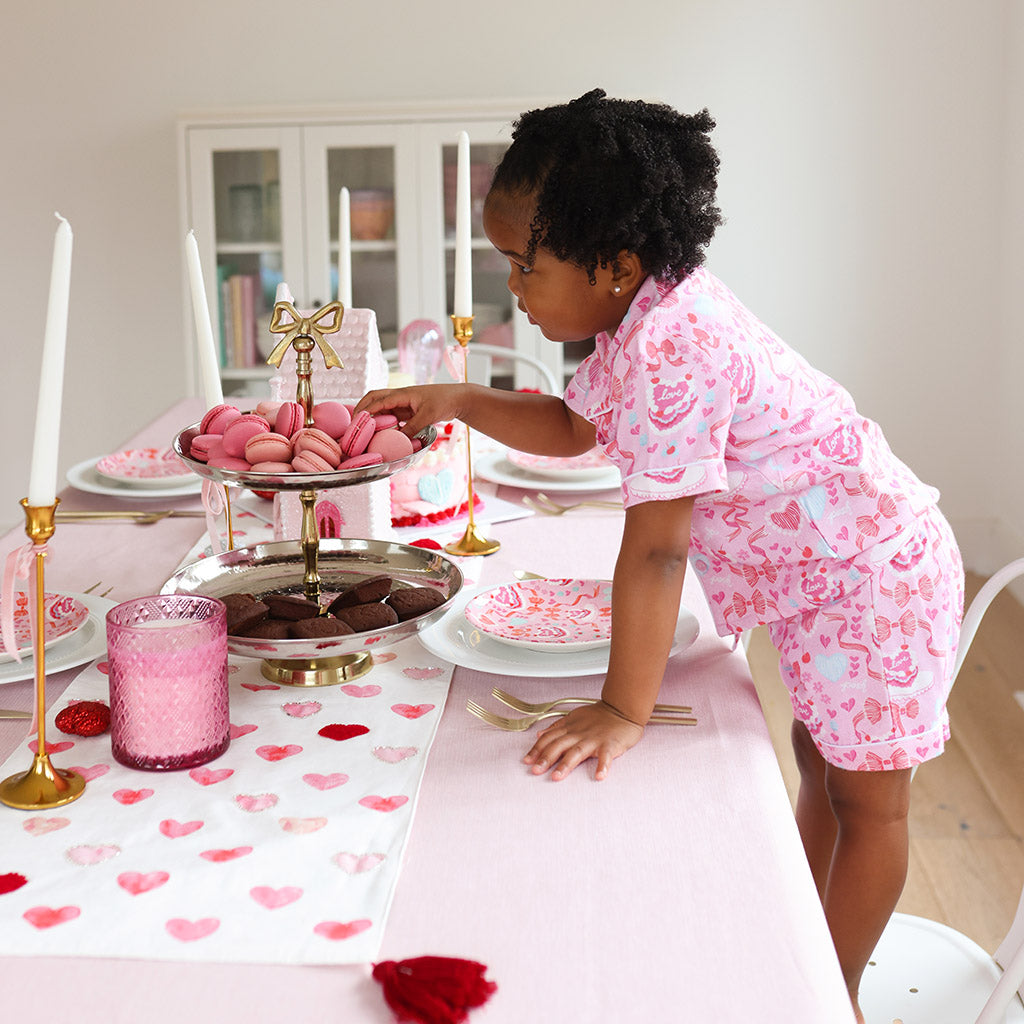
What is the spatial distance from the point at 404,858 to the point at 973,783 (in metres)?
1.94

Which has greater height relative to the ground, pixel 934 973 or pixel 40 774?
pixel 40 774

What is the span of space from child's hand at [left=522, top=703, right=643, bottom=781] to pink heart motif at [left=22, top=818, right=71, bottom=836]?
332 millimetres

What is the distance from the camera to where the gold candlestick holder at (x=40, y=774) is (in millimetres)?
820

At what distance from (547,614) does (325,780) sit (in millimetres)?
353

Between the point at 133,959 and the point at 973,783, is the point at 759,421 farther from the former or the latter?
the point at 973,783

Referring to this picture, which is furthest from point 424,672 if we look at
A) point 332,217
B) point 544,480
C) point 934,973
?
point 332,217

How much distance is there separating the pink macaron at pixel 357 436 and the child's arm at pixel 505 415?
192 millimetres

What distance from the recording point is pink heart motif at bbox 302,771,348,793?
34.2 inches

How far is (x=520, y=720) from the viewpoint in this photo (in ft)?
3.17

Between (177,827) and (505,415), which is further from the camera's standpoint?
(505,415)

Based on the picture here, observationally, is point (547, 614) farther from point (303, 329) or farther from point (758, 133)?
point (758, 133)

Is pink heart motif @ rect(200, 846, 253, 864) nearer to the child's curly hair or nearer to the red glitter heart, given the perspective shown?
the red glitter heart

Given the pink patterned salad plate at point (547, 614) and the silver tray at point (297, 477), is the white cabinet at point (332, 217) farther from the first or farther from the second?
the silver tray at point (297, 477)

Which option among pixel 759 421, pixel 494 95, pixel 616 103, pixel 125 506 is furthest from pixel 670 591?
pixel 494 95
